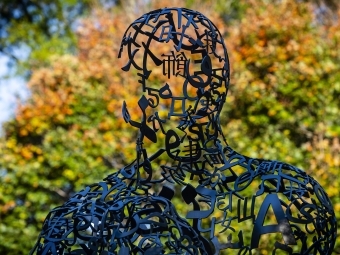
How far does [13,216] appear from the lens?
541 cm

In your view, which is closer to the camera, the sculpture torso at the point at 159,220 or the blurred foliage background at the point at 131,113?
the sculpture torso at the point at 159,220

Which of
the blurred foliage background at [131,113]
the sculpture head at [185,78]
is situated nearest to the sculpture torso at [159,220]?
the sculpture head at [185,78]

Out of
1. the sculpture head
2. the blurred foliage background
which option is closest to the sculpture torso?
the sculpture head

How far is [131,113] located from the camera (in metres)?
5.38

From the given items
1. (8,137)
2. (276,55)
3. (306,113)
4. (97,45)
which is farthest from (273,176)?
(97,45)

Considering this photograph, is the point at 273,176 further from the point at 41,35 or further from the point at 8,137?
the point at 41,35

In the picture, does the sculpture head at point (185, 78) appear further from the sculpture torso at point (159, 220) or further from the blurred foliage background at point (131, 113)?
the blurred foliage background at point (131, 113)

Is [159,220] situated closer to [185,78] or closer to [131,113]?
[185,78]

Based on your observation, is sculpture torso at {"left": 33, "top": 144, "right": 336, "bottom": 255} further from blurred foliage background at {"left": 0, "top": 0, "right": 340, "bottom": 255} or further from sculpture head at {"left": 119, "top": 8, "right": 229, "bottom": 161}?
blurred foliage background at {"left": 0, "top": 0, "right": 340, "bottom": 255}

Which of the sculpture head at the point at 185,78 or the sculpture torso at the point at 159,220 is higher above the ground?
the sculpture head at the point at 185,78

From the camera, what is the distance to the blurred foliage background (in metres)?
4.88

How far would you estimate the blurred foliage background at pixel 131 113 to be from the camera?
4.88 metres

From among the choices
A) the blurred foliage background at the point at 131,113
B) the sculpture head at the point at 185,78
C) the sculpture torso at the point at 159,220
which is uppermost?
the blurred foliage background at the point at 131,113

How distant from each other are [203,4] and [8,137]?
15.3ft
